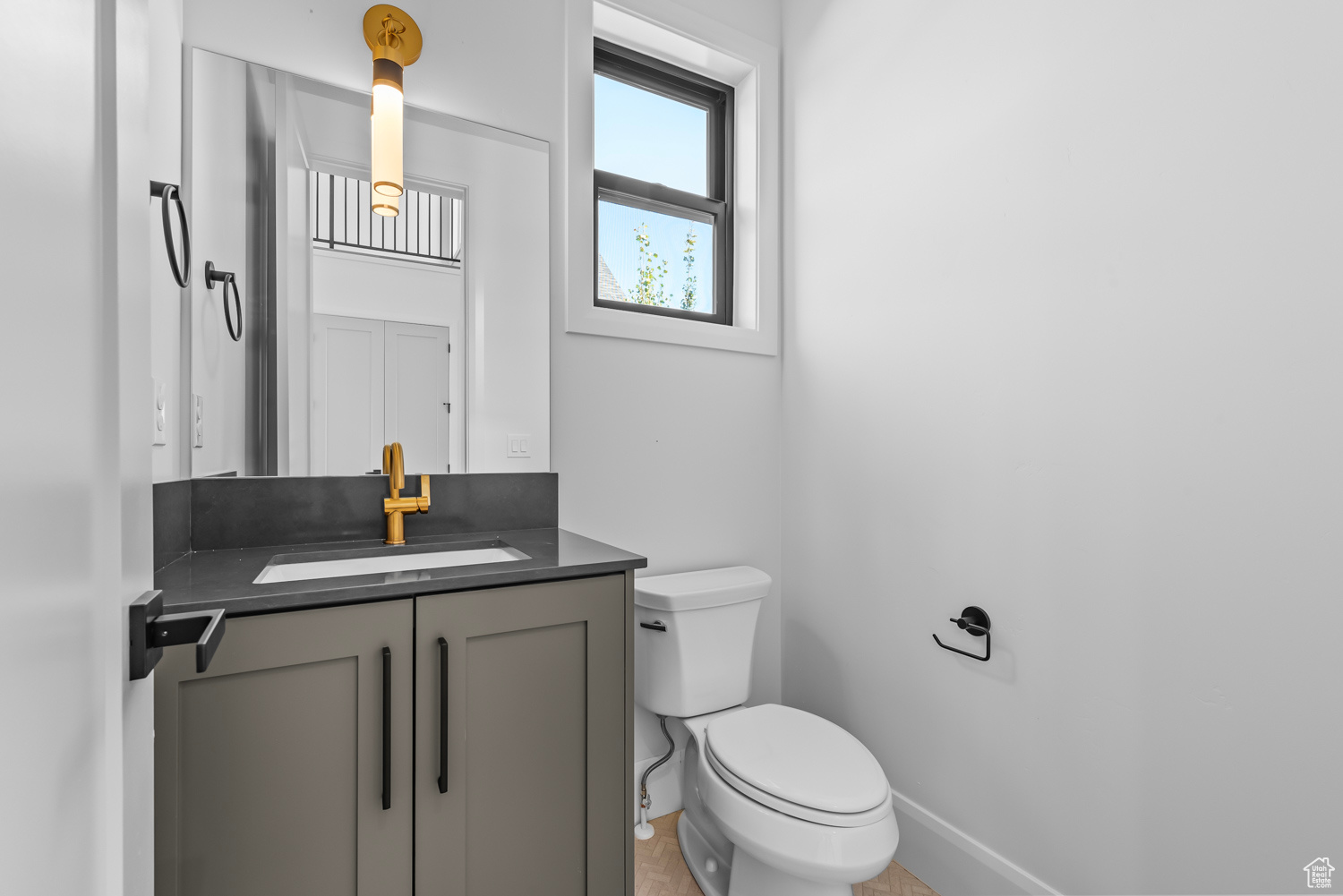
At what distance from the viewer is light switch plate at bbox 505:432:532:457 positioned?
1.62 m

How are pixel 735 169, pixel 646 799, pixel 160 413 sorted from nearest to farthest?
1. pixel 160 413
2. pixel 646 799
3. pixel 735 169

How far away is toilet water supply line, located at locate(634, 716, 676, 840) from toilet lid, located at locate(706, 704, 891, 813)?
1.19ft

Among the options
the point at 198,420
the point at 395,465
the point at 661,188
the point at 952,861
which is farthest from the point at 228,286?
the point at 952,861

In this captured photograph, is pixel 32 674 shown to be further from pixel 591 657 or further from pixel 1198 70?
pixel 1198 70

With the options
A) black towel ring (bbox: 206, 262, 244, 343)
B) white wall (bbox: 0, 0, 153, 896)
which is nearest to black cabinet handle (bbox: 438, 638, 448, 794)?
white wall (bbox: 0, 0, 153, 896)

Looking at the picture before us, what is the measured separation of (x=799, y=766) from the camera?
132cm

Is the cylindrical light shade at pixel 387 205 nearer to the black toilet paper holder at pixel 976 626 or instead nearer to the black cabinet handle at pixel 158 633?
the black cabinet handle at pixel 158 633

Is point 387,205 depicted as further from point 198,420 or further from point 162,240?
point 198,420

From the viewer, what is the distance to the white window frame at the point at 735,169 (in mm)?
1762

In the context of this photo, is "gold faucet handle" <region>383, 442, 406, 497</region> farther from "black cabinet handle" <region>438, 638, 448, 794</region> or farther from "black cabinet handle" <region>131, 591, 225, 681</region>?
"black cabinet handle" <region>131, 591, 225, 681</region>

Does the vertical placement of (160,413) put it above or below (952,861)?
above

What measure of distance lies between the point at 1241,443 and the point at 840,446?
943 mm

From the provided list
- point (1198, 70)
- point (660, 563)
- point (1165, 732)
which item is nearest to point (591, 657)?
point (660, 563)

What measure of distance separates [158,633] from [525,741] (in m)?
0.71
